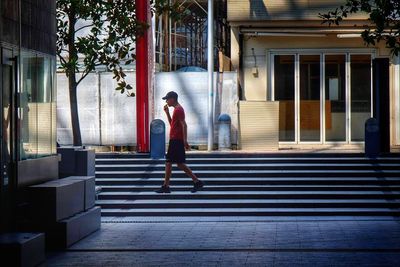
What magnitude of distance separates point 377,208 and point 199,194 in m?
3.51

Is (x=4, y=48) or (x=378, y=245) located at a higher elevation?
(x=4, y=48)

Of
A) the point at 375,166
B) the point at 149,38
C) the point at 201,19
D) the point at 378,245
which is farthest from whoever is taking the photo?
the point at 201,19

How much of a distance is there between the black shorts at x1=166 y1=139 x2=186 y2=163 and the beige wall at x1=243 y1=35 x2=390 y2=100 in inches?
314

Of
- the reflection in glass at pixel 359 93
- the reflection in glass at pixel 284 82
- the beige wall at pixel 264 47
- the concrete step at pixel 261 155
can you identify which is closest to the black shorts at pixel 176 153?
the concrete step at pixel 261 155

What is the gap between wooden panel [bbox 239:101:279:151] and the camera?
2438 centimetres

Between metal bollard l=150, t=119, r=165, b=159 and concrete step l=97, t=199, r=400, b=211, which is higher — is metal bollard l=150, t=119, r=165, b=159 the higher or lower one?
the higher one

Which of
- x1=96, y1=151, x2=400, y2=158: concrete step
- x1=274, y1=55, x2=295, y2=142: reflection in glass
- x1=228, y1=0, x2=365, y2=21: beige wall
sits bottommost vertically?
x1=96, y1=151, x2=400, y2=158: concrete step

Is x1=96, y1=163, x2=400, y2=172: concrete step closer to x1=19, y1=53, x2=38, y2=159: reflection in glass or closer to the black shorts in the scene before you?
the black shorts

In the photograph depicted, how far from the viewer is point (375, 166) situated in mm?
20234

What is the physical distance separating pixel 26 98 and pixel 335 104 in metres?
14.1

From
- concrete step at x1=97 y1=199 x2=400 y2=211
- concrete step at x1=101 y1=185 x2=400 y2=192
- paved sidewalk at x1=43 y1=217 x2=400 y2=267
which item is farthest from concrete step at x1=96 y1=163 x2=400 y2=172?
paved sidewalk at x1=43 y1=217 x2=400 y2=267

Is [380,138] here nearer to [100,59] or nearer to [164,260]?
[100,59]

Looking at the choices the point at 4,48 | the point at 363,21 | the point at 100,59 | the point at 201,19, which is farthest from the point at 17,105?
the point at 201,19

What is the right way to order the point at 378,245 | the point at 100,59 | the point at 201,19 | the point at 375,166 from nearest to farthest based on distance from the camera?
1. the point at 378,245
2. the point at 100,59
3. the point at 375,166
4. the point at 201,19
